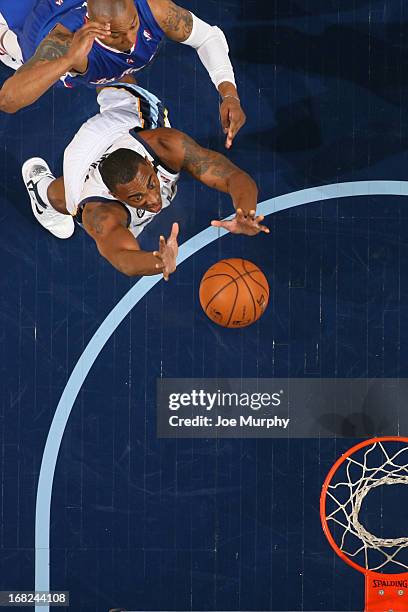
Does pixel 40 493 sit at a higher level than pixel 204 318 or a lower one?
lower

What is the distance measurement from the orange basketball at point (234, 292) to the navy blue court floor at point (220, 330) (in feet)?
2.02

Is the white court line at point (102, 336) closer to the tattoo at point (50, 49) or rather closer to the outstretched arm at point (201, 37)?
the outstretched arm at point (201, 37)

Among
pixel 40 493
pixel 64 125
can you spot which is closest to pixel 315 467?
pixel 40 493

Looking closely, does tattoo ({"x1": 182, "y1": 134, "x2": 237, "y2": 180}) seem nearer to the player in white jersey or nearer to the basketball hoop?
the player in white jersey

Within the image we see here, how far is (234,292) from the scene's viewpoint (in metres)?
6.35

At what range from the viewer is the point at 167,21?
241 inches

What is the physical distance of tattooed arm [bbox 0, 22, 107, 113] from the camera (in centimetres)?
513

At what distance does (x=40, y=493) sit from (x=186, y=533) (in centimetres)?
133

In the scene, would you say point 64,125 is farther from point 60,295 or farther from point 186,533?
point 186,533

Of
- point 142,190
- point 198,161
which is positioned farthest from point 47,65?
point 198,161

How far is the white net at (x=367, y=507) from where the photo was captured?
7.04 m

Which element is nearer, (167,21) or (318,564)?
(167,21)

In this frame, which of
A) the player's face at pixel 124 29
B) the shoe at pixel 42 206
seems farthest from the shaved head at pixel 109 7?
the shoe at pixel 42 206

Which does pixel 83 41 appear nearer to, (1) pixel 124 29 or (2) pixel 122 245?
(1) pixel 124 29
